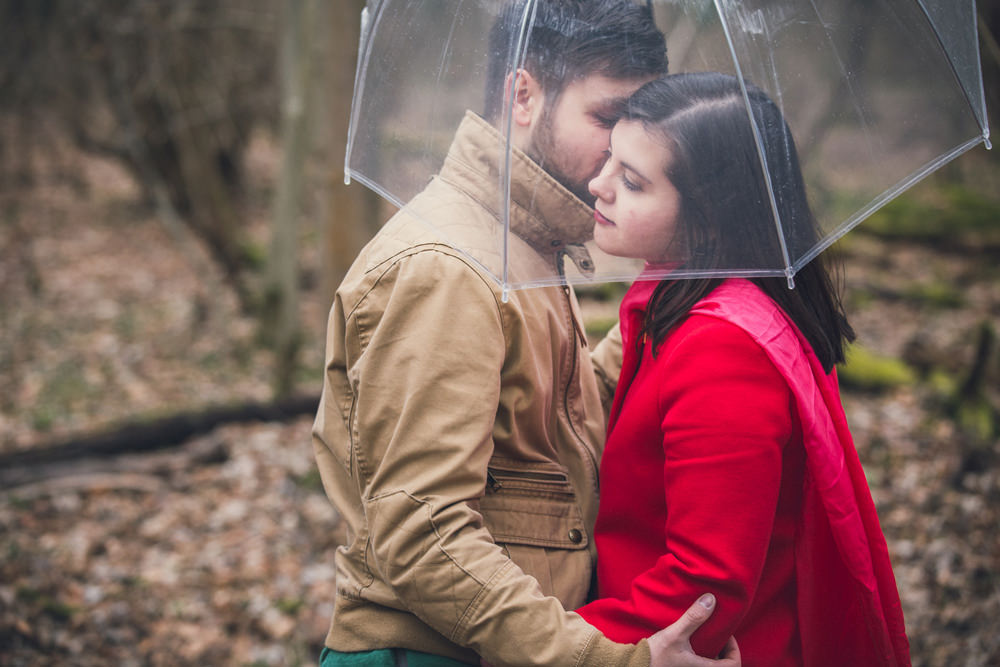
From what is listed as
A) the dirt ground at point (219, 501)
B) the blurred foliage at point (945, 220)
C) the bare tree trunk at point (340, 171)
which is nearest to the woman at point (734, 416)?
the dirt ground at point (219, 501)

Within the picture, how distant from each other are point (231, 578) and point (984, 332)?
489 cm

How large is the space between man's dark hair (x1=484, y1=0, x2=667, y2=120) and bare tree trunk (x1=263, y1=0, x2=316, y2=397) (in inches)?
160

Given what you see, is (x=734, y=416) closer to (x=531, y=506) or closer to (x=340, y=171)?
(x=531, y=506)

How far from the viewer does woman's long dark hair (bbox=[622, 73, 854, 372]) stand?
4.41 feet

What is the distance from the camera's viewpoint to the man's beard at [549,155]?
1.40 meters

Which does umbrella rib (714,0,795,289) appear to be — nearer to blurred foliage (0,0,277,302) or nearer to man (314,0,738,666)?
man (314,0,738,666)

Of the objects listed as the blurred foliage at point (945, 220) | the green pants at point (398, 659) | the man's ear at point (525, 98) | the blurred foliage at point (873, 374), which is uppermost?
the man's ear at point (525, 98)

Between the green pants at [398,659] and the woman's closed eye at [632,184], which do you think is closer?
the woman's closed eye at [632,184]

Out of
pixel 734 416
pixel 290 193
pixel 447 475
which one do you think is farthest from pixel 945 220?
pixel 447 475

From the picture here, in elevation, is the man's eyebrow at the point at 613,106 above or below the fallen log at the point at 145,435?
above

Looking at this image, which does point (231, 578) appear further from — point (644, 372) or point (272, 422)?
point (644, 372)

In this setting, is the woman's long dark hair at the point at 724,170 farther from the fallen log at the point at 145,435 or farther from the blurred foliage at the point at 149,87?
the blurred foliage at the point at 149,87

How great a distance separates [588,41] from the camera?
4.48ft

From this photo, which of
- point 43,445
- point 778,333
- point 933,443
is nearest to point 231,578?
point 43,445
